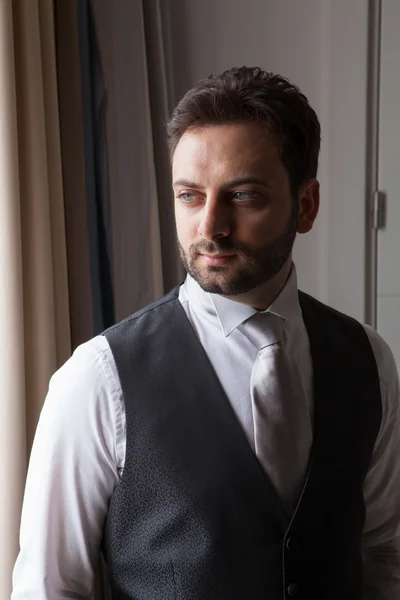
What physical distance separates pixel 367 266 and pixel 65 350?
857mm

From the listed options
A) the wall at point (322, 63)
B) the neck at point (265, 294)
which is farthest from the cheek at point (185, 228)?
the wall at point (322, 63)

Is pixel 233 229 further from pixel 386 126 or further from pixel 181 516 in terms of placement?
pixel 386 126

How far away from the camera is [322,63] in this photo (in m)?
1.82

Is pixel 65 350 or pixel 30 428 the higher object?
pixel 65 350

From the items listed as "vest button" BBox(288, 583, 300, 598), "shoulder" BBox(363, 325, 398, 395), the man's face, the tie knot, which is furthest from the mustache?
"vest button" BBox(288, 583, 300, 598)

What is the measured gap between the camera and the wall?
1.80m

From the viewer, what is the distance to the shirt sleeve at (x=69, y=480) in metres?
0.94

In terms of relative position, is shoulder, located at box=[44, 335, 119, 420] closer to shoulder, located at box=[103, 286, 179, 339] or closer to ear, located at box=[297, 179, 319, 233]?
shoulder, located at box=[103, 286, 179, 339]

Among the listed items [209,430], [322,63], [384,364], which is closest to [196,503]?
[209,430]

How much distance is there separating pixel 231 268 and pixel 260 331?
0.45 feet

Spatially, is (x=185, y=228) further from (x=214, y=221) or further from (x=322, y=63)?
(x=322, y=63)

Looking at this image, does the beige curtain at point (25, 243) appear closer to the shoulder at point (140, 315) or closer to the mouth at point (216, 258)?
the shoulder at point (140, 315)

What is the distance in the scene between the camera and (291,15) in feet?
5.97

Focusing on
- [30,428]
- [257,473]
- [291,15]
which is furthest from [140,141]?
[257,473]
